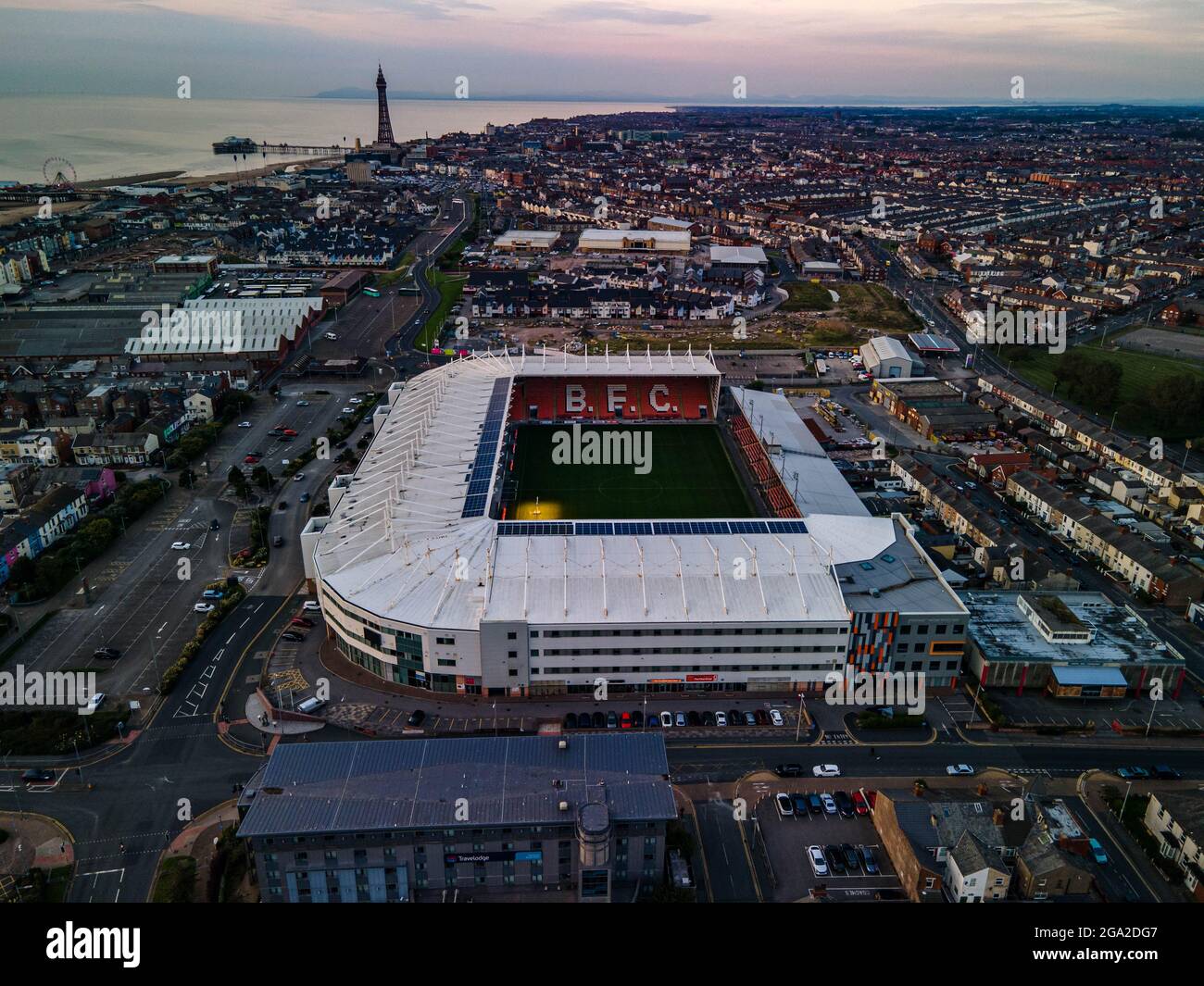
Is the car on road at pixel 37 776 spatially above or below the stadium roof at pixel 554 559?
below

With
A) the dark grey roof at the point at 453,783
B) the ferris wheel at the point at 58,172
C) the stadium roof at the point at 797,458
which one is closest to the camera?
the dark grey roof at the point at 453,783

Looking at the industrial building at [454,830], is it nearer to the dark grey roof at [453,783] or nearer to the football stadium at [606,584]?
the dark grey roof at [453,783]

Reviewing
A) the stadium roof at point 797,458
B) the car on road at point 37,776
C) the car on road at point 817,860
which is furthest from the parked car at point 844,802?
the car on road at point 37,776

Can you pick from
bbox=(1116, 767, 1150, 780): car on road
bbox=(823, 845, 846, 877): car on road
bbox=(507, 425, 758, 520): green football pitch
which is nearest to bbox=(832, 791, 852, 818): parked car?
bbox=(823, 845, 846, 877): car on road

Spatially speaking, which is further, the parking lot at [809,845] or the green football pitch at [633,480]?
the green football pitch at [633,480]

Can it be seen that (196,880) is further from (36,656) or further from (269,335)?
(269,335)

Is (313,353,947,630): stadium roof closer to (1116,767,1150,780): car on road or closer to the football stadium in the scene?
the football stadium

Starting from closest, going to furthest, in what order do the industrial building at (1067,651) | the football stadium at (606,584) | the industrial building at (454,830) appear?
1. the industrial building at (454,830)
2. the football stadium at (606,584)
3. the industrial building at (1067,651)
